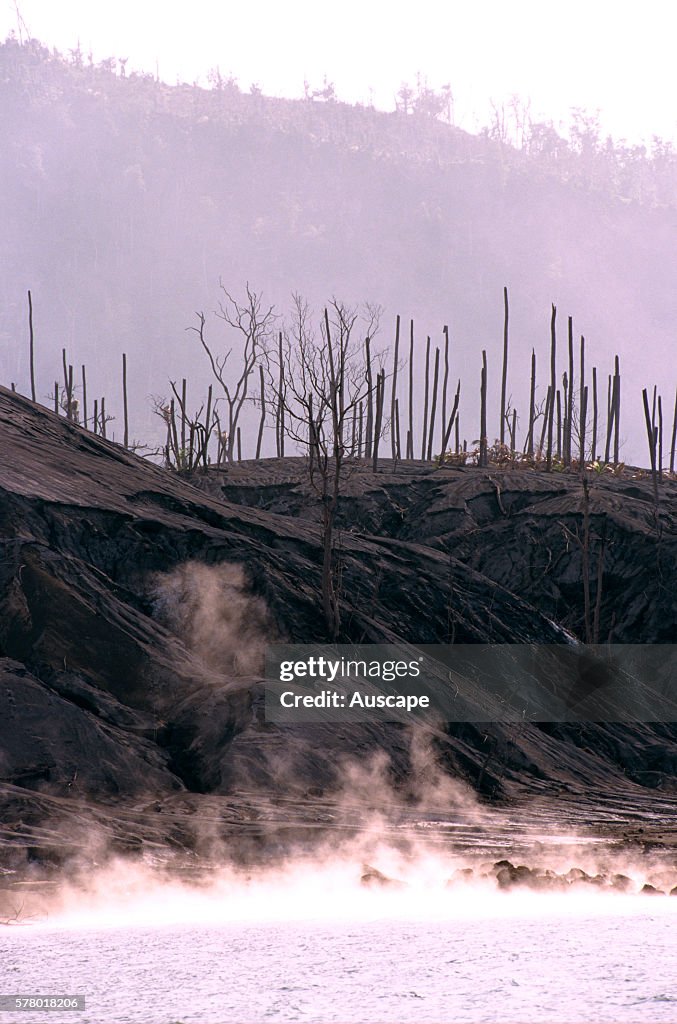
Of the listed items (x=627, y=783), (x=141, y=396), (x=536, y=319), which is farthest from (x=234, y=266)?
(x=627, y=783)

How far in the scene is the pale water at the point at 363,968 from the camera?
20.9 ft

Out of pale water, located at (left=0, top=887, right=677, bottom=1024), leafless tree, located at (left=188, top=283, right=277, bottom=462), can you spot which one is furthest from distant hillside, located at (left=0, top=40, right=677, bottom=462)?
pale water, located at (left=0, top=887, right=677, bottom=1024)

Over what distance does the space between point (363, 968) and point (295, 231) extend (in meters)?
161

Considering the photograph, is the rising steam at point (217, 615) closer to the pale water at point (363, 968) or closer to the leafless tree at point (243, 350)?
the pale water at point (363, 968)

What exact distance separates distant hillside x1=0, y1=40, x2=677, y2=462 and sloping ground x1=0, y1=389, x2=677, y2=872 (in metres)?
112

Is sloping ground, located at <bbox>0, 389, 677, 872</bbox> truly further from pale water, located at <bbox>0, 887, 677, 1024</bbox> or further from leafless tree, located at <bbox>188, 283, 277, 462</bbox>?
leafless tree, located at <bbox>188, 283, 277, 462</bbox>

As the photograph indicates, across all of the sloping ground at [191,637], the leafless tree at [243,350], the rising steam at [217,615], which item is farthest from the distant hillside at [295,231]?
the rising steam at [217,615]

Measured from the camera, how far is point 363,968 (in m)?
7.36

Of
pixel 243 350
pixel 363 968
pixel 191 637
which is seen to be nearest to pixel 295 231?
pixel 243 350

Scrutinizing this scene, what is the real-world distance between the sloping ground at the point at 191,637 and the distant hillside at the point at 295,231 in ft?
367

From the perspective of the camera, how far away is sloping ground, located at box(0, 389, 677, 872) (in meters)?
16.8

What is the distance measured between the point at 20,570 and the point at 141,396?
127 metres

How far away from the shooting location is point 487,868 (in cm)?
1305

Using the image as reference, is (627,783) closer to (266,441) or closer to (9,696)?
(9,696)
